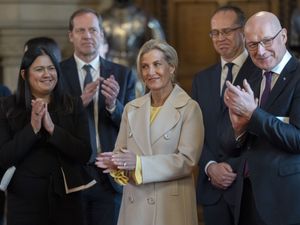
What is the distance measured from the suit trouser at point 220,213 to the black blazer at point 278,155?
0.52m

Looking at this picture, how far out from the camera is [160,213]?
9.29ft

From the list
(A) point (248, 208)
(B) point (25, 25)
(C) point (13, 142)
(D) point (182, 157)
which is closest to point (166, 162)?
(D) point (182, 157)

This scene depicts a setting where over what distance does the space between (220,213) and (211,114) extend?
482 millimetres

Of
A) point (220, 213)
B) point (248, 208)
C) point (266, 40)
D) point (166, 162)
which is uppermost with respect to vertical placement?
point (266, 40)

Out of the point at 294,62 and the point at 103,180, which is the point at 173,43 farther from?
the point at 294,62

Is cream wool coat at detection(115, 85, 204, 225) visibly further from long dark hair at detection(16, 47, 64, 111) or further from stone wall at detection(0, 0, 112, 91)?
stone wall at detection(0, 0, 112, 91)

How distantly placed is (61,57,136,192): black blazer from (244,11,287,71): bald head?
0.98 m

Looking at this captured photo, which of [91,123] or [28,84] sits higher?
[28,84]

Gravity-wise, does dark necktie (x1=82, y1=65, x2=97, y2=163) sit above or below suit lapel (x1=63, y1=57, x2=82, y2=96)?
below

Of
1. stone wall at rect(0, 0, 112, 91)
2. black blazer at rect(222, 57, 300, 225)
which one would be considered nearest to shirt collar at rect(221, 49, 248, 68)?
black blazer at rect(222, 57, 300, 225)

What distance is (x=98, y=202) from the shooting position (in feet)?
11.5

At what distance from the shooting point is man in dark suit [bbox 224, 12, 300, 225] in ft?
8.34

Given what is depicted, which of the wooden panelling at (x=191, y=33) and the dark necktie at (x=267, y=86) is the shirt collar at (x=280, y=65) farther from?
the wooden panelling at (x=191, y=33)

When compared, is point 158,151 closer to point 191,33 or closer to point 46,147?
point 46,147
